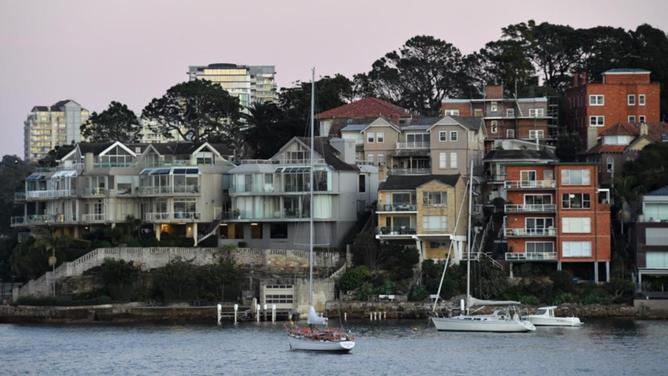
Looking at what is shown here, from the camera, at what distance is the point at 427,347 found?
76.1 meters

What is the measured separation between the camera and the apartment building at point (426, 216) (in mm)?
93375

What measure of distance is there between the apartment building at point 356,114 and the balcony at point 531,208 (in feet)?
67.1

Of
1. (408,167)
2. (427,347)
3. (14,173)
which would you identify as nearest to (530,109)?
(408,167)

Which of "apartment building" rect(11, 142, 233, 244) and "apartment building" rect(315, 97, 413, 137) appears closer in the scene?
"apartment building" rect(11, 142, 233, 244)

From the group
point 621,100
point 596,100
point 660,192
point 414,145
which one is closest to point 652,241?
point 660,192

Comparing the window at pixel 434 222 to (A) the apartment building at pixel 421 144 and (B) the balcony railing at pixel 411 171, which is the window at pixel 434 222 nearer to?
(A) the apartment building at pixel 421 144

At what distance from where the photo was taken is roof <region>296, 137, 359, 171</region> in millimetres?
98625

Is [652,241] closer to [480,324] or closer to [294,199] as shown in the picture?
[480,324]

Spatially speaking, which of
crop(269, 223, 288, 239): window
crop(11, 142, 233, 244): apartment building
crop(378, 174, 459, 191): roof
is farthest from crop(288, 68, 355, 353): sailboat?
crop(11, 142, 233, 244): apartment building

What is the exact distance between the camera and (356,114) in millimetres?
113750

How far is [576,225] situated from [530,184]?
386 centimetres

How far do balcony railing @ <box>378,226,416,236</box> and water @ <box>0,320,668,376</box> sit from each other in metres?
8.80

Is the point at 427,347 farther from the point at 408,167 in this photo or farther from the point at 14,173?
the point at 14,173

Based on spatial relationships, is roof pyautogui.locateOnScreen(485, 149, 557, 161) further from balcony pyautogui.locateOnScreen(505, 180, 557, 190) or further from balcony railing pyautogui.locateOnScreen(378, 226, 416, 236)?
balcony railing pyautogui.locateOnScreen(378, 226, 416, 236)
